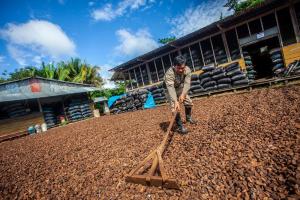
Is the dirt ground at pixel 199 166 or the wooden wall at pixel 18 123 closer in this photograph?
the dirt ground at pixel 199 166

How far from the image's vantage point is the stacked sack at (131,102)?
12.1m

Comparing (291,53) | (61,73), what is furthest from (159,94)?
(61,73)

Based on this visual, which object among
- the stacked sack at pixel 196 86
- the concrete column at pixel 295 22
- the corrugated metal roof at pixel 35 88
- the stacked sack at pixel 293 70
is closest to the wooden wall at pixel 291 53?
the concrete column at pixel 295 22

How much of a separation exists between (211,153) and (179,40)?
33.3 feet

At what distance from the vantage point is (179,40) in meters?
11.8

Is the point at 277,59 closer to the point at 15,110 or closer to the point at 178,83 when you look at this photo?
the point at 178,83

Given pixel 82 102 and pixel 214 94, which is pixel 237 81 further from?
pixel 82 102

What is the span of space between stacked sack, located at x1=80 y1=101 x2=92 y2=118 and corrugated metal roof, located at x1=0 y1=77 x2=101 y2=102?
4.33 feet

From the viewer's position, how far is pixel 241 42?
33.4 ft

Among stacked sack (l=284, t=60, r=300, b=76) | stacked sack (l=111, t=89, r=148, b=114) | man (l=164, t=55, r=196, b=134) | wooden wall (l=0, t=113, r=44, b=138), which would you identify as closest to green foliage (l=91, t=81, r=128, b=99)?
stacked sack (l=111, t=89, r=148, b=114)

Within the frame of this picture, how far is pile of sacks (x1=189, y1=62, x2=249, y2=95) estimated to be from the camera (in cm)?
850

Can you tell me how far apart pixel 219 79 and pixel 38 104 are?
13367 mm

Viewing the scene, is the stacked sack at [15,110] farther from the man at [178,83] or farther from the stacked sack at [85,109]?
the man at [178,83]

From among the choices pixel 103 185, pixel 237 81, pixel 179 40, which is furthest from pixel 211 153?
pixel 179 40
